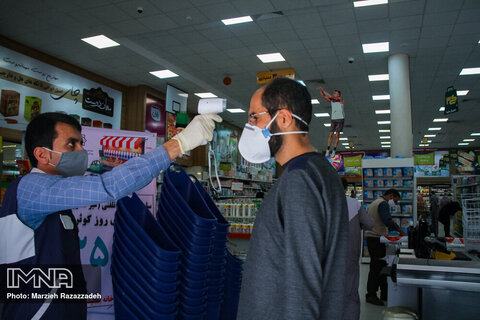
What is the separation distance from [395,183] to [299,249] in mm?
9007

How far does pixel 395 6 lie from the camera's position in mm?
6969

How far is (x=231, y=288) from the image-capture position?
2.40 metres

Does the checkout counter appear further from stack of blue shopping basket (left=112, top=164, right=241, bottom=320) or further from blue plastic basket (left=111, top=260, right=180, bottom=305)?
blue plastic basket (left=111, top=260, right=180, bottom=305)

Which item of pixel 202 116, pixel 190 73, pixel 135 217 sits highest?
pixel 190 73

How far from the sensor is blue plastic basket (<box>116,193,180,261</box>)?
164cm

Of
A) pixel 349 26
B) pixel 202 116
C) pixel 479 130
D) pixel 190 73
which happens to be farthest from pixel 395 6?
pixel 479 130

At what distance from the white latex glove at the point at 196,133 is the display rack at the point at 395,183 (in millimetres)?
8148

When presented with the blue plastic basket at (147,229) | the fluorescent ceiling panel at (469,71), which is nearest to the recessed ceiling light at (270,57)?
the fluorescent ceiling panel at (469,71)

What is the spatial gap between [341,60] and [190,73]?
4169 millimetres

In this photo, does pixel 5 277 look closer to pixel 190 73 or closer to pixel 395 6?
pixel 395 6

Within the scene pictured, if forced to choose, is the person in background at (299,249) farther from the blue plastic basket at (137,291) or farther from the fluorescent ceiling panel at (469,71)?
the fluorescent ceiling panel at (469,71)

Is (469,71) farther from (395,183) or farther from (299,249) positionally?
(299,249)

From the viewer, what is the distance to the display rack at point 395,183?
896 cm

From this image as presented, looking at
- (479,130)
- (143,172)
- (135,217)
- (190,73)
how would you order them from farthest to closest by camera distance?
(479,130) < (190,73) < (135,217) < (143,172)
